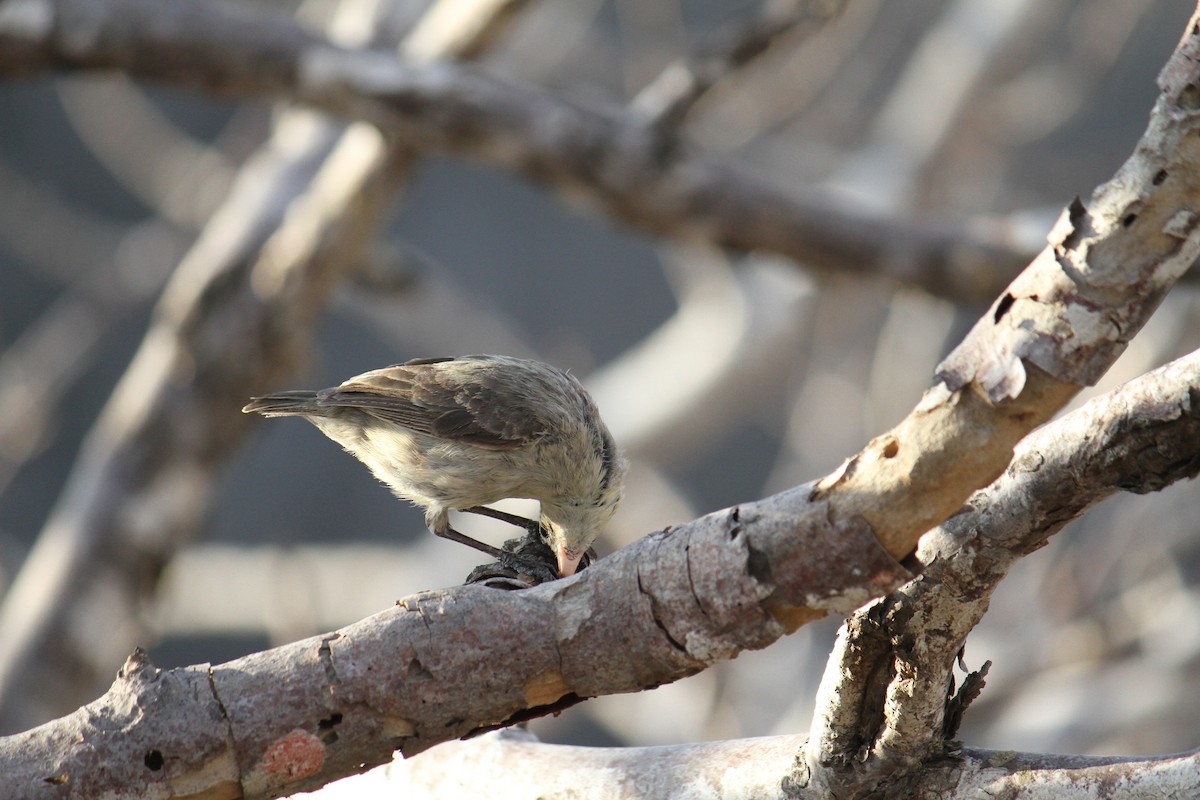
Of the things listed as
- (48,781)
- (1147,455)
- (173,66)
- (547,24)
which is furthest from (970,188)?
(48,781)

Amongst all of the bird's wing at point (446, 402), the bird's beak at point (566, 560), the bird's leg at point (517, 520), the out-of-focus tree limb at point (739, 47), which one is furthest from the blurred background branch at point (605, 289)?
the bird's beak at point (566, 560)

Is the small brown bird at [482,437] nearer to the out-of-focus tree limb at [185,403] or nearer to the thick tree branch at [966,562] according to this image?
the thick tree branch at [966,562]

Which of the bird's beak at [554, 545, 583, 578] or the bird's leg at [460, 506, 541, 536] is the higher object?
the bird's leg at [460, 506, 541, 536]

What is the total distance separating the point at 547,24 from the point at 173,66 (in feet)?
15.7

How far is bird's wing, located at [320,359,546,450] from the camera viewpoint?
312 centimetres

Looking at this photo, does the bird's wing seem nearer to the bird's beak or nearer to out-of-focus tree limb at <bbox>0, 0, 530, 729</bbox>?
the bird's beak

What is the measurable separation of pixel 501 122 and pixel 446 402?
69.6 inches

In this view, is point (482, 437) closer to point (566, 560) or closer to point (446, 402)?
point (446, 402)

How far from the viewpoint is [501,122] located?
460 centimetres

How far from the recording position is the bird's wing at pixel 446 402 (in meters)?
3.12

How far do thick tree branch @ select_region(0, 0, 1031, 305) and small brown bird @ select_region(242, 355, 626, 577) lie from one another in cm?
153

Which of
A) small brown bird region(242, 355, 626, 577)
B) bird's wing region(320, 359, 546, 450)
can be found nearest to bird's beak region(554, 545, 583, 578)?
small brown bird region(242, 355, 626, 577)

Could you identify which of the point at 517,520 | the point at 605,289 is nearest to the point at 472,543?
the point at 517,520

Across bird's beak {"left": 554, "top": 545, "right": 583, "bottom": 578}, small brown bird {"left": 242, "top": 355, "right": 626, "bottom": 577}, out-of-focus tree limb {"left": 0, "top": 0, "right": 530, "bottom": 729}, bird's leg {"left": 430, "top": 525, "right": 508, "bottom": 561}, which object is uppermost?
out-of-focus tree limb {"left": 0, "top": 0, "right": 530, "bottom": 729}
